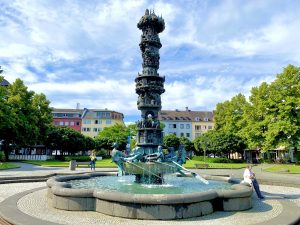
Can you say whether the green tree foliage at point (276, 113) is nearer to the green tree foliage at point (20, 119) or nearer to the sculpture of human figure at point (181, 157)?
the sculpture of human figure at point (181, 157)

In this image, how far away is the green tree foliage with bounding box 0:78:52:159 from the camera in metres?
45.3

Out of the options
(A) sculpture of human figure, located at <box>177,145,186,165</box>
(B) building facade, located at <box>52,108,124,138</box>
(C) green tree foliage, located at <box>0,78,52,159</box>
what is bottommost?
(A) sculpture of human figure, located at <box>177,145,186,165</box>

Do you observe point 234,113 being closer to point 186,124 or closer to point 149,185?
point 186,124

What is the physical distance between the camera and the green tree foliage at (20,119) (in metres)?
45.3

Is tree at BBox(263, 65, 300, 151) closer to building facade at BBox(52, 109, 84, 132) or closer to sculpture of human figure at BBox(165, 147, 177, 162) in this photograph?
sculpture of human figure at BBox(165, 147, 177, 162)

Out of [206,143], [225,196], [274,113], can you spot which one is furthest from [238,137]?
[225,196]

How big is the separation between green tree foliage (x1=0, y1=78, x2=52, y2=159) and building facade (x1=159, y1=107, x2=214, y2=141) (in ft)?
186

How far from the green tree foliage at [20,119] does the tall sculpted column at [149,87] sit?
2975 centimetres

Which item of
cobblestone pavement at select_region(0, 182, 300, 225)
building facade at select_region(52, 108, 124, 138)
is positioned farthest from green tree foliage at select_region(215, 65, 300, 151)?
building facade at select_region(52, 108, 124, 138)

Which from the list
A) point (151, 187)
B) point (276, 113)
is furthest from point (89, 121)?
point (151, 187)

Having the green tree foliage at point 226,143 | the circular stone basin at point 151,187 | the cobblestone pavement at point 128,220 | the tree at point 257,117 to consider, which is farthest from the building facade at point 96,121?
the cobblestone pavement at point 128,220

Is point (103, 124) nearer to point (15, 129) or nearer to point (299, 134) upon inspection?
point (15, 129)

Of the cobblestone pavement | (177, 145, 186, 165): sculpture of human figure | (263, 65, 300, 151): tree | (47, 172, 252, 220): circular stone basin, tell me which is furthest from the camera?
(263, 65, 300, 151): tree

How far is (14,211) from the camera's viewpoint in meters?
9.99
